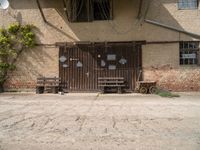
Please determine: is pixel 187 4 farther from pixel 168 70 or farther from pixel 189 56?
pixel 168 70

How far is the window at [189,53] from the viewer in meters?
20.6

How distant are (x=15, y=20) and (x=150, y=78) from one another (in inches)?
349

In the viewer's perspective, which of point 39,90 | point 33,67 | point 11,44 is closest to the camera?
point 39,90

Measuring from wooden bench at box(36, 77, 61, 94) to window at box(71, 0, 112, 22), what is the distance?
12.4ft

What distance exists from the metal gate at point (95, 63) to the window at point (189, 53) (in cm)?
253

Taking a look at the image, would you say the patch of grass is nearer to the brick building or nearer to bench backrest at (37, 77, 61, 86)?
the brick building

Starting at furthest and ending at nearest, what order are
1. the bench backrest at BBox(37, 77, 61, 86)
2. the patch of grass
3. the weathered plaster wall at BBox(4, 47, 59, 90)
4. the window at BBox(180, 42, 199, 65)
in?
the weathered plaster wall at BBox(4, 47, 59, 90)
the bench backrest at BBox(37, 77, 61, 86)
the window at BBox(180, 42, 199, 65)
the patch of grass

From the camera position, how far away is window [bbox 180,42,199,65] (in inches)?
→ 811

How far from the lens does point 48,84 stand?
68.5ft

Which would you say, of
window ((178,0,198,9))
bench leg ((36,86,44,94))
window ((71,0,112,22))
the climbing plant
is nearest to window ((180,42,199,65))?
window ((178,0,198,9))

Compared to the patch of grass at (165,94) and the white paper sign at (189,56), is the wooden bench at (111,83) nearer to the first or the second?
the patch of grass at (165,94)

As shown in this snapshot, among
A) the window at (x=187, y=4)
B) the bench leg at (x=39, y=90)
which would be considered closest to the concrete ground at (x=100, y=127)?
the bench leg at (x=39, y=90)

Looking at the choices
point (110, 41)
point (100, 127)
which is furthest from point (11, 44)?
point (100, 127)

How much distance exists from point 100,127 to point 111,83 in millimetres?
10867
